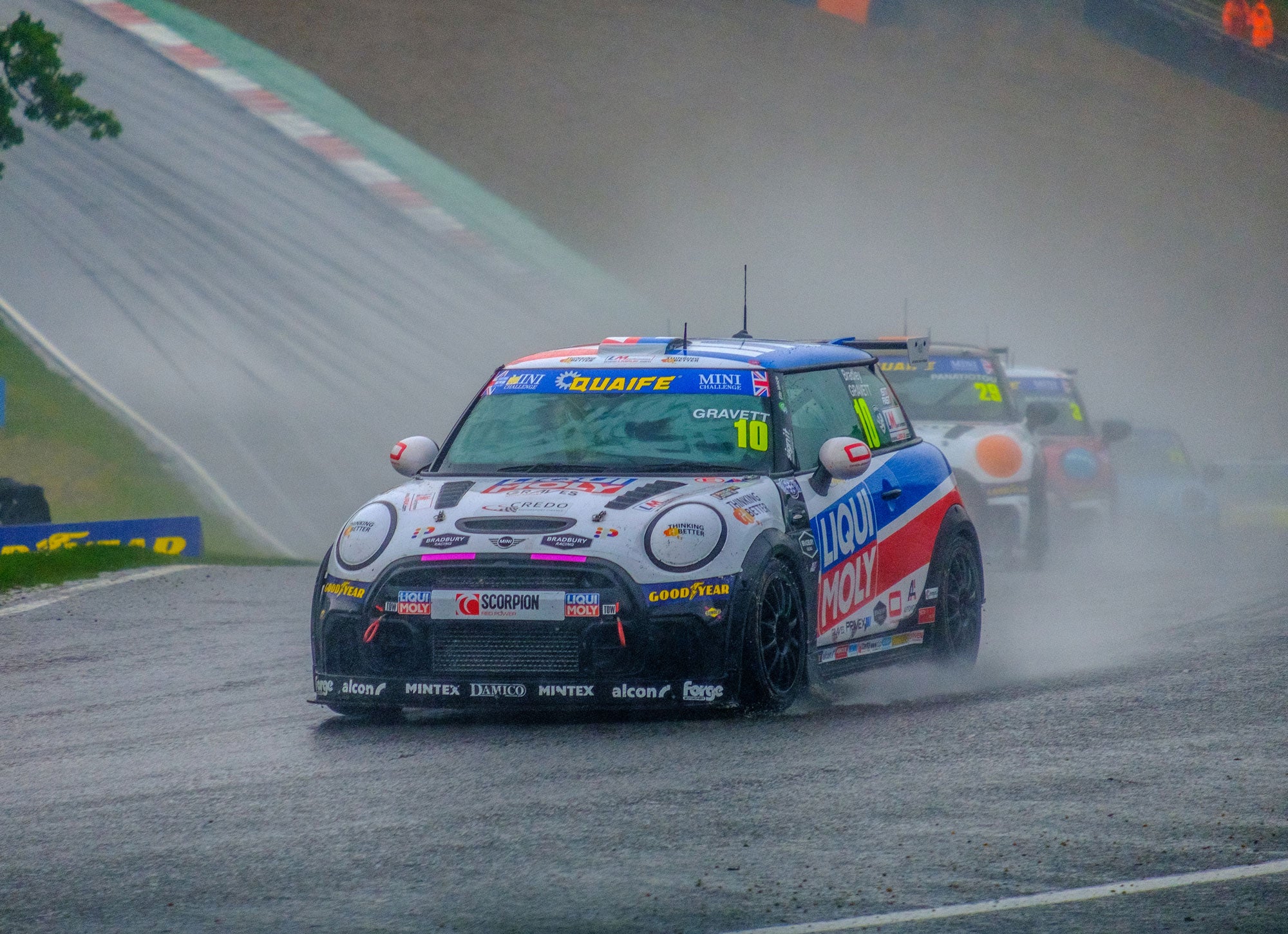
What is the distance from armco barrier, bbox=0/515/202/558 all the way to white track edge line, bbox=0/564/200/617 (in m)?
0.91

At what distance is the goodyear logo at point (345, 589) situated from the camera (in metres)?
7.13

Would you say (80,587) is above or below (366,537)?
below

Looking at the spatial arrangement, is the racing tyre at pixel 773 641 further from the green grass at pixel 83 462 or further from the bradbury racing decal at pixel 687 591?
the green grass at pixel 83 462

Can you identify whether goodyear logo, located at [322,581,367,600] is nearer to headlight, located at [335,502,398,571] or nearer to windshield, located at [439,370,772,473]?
headlight, located at [335,502,398,571]

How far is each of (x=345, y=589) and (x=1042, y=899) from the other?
11.0 feet

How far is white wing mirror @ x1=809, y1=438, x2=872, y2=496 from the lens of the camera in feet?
25.0

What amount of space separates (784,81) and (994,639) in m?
37.4

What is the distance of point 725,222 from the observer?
43062 millimetres

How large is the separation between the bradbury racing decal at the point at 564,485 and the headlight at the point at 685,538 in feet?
1.01

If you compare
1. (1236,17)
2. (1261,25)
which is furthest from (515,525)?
(1261,25)

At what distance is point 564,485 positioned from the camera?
7.39 m

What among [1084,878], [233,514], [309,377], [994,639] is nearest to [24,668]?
[994,639]

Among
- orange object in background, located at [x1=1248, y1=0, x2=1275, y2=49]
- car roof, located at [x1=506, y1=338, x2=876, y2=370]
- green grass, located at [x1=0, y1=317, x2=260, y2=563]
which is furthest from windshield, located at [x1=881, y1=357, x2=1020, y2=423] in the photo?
orange object in background, located at [x1=1248, y1=0, x2=1275, y2=49]

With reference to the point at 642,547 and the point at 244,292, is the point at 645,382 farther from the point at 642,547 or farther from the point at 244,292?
the point at 244,292
